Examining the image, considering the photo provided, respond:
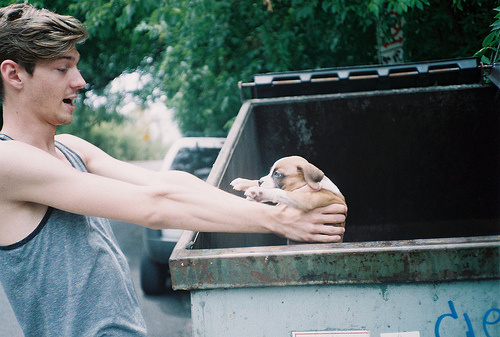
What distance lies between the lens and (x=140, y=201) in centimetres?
134

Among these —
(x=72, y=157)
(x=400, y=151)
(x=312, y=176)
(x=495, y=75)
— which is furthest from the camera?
(x=400, y=151)

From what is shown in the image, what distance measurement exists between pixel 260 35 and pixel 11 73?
4.64 meters

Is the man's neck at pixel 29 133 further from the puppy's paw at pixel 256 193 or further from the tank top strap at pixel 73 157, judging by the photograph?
the puppy's paw at pixel 256 193

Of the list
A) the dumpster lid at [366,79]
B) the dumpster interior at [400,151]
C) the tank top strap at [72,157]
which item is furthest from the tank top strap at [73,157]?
the dumpster lid at [366,79]

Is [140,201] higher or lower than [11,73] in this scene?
lower

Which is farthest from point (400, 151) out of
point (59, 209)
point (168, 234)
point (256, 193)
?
point (168, 234)

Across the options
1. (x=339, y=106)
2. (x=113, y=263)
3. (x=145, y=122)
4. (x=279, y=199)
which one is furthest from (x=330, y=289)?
(x=145, y=122)

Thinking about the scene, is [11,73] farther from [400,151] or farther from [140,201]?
[400,151]

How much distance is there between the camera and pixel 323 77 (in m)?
3.65

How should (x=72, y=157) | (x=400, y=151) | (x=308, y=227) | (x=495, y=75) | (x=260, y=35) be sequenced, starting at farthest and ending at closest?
(x=260, y=35) < (x=400, y=151) < (x=495, y=75) < (x=72, y=157) < (x=308, y=227)

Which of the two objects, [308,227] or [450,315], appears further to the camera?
[308,227]

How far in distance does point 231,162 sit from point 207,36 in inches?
144

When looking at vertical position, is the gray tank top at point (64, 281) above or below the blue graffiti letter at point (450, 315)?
above

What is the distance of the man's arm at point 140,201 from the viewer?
1.28 meters
